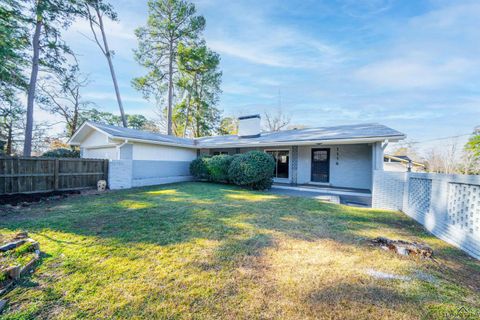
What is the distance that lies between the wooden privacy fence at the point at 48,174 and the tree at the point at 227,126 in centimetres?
1682

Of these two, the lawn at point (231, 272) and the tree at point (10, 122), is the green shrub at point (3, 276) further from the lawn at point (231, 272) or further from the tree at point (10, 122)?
the tree at point (10, 122)

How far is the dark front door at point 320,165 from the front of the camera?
1068 cm

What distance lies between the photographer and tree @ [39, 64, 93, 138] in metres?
13.7

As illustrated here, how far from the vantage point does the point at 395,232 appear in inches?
157

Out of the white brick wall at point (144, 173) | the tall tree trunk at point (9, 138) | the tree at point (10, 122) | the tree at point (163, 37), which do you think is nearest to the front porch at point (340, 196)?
the white brick wall at point (144, 173)

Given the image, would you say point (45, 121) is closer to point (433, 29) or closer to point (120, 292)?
point (120, 292)

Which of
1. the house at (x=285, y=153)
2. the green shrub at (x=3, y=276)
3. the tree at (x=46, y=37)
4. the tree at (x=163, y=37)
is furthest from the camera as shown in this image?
the tree at (x=163, y=37)

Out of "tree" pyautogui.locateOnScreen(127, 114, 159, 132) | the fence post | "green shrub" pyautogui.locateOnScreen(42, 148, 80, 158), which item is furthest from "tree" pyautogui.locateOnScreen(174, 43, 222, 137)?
the fence post

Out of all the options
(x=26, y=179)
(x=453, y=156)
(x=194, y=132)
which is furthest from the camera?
(x=194, y=132)

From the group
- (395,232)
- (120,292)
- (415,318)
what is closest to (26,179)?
(120,292)

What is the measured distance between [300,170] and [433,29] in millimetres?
8242

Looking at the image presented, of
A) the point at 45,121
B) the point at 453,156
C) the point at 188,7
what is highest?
the point at 188,7

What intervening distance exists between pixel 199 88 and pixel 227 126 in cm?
633

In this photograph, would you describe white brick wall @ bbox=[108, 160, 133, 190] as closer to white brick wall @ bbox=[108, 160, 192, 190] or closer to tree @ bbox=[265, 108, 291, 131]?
white brick wall @ bbox=[108, 160, 192, 190]
